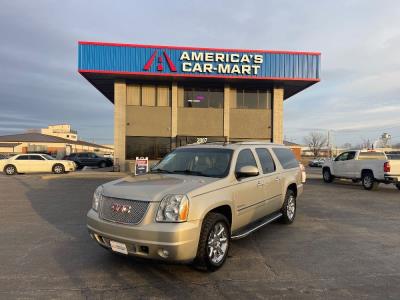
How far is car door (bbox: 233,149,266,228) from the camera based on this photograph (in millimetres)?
5094

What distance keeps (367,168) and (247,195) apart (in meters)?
11.6

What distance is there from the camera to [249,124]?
24.5 metres

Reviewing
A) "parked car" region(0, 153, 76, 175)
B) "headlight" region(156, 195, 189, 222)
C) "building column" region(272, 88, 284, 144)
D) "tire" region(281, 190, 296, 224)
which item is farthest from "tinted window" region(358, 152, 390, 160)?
"parked car" region(0, 153, 76, 175)

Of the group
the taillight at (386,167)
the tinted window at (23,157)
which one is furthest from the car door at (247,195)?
the tinted window at (23,157)

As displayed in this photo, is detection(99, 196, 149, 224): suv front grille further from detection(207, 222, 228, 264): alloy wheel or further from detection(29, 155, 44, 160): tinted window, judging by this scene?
detection(29, 155, 44, 160): tinted window

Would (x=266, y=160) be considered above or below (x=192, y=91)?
below

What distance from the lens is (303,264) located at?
15.8 feet

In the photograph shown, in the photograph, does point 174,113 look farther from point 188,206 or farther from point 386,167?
point 188,206

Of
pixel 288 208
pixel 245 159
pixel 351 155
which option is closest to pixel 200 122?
pixel 351 155

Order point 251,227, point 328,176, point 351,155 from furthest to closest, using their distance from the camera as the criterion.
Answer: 1. point 328,176
2. point 351,155
3. point 251,227

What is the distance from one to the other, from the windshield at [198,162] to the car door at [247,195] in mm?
243

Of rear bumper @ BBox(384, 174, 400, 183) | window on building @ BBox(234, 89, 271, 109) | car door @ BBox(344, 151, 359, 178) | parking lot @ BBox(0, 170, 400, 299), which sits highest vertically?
window on building @ BBox(234, 89, 271, 109)

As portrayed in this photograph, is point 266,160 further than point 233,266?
Yes

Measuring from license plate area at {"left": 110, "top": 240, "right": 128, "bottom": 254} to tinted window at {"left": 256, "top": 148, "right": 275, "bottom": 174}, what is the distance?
3123 millimetres
